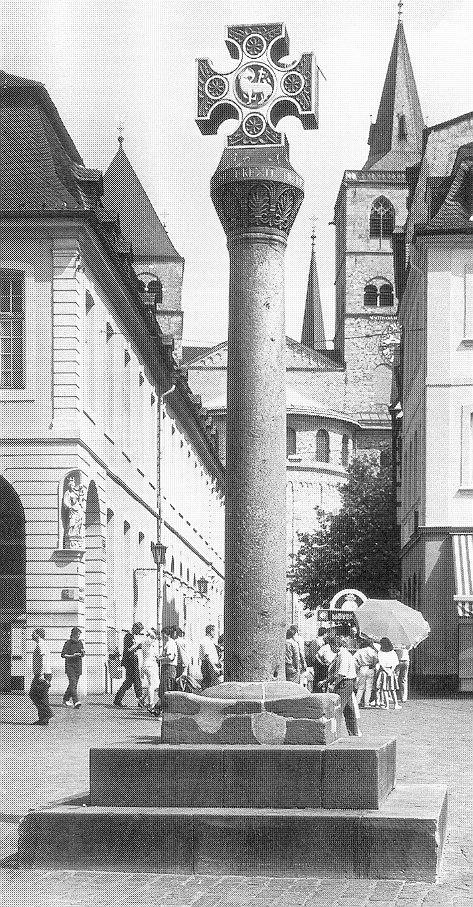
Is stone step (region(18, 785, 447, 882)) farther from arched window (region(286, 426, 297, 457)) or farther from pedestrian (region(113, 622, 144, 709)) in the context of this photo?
arched window (region(286, 426, 297, 457))

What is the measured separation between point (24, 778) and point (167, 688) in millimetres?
10938

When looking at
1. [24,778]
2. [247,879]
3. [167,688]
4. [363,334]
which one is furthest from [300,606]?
[247,879]

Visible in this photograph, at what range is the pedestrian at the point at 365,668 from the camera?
88.1 ft

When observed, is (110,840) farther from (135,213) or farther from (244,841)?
(135,213)

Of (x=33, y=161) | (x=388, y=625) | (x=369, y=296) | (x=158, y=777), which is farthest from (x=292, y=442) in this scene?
(x=158, y=777)

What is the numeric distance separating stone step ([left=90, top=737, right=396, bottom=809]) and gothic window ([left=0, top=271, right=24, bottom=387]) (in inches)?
769

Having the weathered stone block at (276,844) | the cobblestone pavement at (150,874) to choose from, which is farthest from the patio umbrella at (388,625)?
the weathered stone block at (276,844)

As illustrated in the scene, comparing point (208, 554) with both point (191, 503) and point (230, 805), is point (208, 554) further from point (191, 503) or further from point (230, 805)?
point (230, 805)

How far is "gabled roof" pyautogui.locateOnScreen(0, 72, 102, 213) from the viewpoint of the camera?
101 ft

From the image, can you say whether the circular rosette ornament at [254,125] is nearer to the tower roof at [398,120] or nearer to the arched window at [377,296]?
the tower roof at [398,120]

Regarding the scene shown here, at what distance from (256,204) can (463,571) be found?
79.1ft

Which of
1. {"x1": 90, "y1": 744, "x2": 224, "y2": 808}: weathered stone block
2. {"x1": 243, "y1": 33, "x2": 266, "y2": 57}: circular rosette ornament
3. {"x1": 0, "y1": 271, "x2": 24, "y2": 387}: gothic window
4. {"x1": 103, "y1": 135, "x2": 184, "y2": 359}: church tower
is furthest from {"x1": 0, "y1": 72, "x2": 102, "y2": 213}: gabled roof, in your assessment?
{"x1": 103, "y1": 135, "x2": 184, "y2": 359}: church tower

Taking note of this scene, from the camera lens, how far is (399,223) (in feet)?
354

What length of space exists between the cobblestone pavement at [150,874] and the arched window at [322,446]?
227ft
